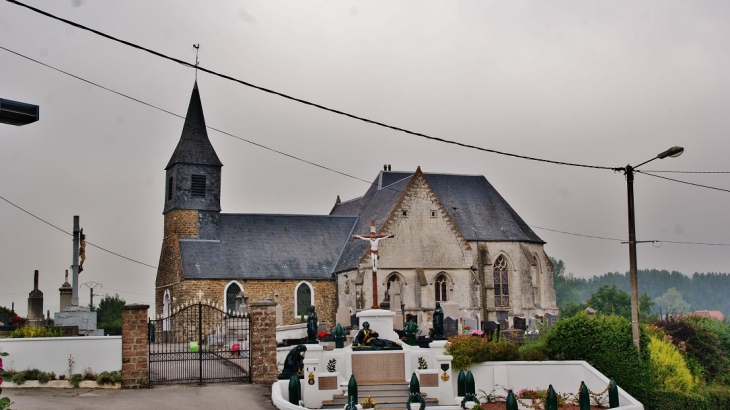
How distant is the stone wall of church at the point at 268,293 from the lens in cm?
4003

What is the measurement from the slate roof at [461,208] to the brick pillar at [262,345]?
20.6 metres

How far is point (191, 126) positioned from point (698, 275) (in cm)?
17776

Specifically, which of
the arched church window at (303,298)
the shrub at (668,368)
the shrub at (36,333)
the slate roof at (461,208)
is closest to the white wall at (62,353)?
the shrub at (36,333)

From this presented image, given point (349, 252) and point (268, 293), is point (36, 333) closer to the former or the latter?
point (268, 293)

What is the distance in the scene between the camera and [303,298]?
42656 millimetres

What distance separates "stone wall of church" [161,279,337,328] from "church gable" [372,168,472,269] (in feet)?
14.9

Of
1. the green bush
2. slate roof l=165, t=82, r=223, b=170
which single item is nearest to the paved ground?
the green bush

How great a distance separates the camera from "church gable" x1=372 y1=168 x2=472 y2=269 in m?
40.4

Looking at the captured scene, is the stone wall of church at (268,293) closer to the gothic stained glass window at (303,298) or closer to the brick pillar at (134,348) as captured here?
the gothic stained glass window at (303,298)

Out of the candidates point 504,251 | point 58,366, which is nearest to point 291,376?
point 58,366

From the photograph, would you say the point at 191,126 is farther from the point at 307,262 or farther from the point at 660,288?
the point at 660,288

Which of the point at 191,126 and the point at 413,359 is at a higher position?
the point at 191,126

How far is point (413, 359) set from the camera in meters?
20.8

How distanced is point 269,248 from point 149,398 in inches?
1014
